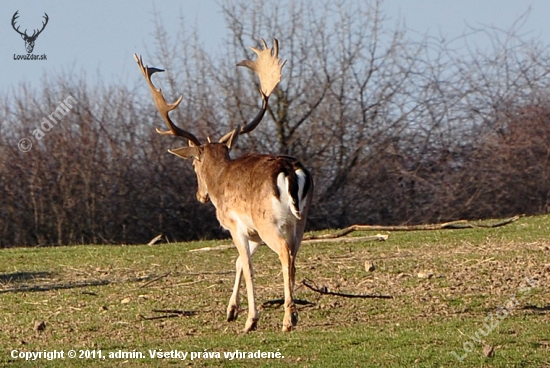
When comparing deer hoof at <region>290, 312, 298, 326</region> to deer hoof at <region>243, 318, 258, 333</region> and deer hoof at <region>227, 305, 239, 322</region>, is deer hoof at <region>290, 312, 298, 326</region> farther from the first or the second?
deer hoof at <region>227, 305, 239, 322</region>

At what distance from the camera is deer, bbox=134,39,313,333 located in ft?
33.7

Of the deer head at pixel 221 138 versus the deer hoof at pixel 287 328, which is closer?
the deer hoof at pixel 287 328

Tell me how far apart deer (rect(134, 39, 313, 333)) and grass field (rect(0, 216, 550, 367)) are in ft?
1.74

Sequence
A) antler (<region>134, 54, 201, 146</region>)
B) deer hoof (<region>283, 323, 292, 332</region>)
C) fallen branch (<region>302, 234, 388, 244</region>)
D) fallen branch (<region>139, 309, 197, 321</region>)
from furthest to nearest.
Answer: fallen branch (<region>302, 234, 388, 244</region>) < antler (<region>134, 54, 201, 146</region>) < fallen branch (<region>139, 309, 197, 321</region>) < deer hoof (<region>283, 323, 292, 332</region>)

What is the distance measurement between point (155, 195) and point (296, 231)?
17306 millimetres

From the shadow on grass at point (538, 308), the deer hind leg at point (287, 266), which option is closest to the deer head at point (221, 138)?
the deer hind leg at point (287, 266)

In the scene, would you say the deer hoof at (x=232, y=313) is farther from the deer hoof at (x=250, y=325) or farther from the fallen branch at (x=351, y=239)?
the fallen branch at (x=351, y=239)

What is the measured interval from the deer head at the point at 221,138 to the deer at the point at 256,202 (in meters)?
0.01

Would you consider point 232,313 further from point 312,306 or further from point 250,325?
point 312,306

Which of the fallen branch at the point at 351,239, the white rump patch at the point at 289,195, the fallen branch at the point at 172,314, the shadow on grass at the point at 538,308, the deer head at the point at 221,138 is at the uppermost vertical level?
the deer head at the point at 221,138

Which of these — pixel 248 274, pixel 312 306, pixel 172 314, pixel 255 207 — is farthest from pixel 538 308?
pixel 172 314

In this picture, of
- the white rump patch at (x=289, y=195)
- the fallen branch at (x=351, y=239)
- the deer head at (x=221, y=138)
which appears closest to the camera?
the white rump patch at (x=289, y=195)

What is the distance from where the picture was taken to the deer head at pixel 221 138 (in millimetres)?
12172

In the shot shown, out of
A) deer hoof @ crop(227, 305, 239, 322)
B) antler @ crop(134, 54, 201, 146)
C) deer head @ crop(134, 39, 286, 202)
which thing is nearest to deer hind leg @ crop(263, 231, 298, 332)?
A: deer hoof @ crop(227, 305, 239, 322)
